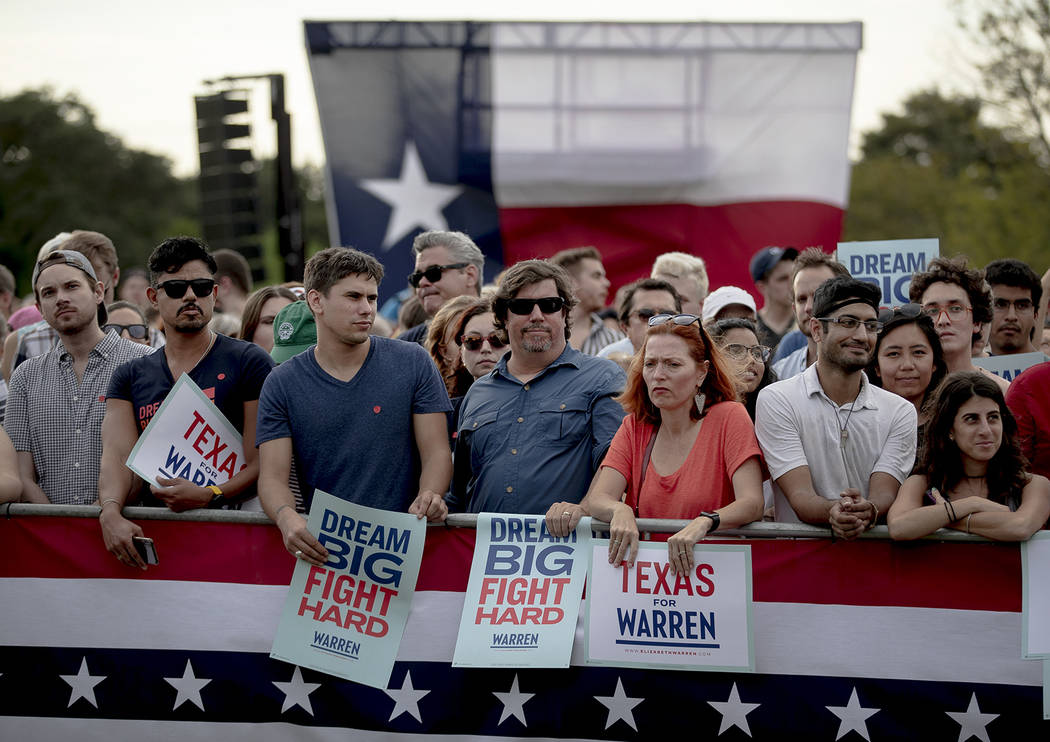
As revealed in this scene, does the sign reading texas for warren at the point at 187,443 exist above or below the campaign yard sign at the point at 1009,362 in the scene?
below

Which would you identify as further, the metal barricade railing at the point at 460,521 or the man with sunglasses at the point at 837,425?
the man with sunglasses at the point at 837,425

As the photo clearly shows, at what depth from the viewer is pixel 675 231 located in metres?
12.9

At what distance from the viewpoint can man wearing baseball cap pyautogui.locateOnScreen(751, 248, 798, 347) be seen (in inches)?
304

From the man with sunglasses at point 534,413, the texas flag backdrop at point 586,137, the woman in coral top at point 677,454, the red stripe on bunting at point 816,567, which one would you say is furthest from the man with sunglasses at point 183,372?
the texas flag backdrop at point 586,137

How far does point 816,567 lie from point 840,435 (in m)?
0.54

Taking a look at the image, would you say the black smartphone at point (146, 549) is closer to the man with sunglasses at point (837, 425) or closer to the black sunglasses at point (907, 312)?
the man with sunglasses at point (837, 425)

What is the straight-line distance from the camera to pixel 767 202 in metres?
12.8

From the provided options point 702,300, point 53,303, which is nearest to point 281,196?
point 702,300

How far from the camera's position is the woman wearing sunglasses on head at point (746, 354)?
5.31 m

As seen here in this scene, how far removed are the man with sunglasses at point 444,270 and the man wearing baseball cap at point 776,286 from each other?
2045mm

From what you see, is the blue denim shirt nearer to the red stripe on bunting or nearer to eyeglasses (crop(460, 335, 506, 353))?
the red stripe on bunting

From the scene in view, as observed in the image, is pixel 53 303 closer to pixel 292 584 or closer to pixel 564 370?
pixel 292 584

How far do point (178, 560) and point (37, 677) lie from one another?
0.78 meters

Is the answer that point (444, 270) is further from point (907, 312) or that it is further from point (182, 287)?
point (907, 312)
